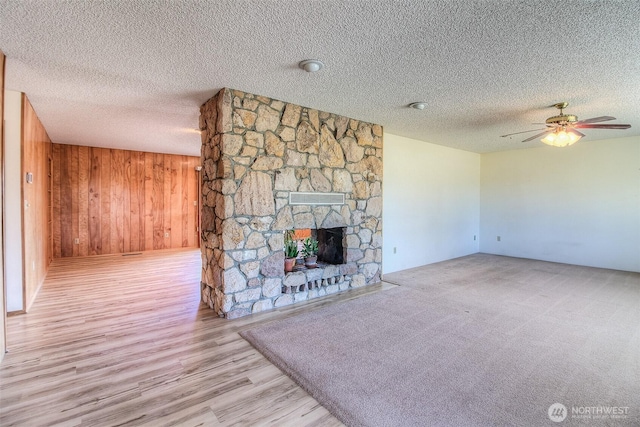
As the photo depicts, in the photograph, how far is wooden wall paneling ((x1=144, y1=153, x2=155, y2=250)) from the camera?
7184mm

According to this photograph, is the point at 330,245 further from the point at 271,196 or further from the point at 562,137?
the point at 562,137

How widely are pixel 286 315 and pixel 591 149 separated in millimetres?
6635

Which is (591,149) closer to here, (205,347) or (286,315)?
(286,315)

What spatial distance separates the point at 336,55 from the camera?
2.43 meters

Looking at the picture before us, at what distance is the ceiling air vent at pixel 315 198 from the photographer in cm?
373

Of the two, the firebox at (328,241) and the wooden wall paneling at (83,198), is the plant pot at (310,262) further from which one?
the wooden wall paneling at (83,198)

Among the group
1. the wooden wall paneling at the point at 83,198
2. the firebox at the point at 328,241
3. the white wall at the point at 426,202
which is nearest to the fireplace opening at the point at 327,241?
the firebox at the point at 328,241

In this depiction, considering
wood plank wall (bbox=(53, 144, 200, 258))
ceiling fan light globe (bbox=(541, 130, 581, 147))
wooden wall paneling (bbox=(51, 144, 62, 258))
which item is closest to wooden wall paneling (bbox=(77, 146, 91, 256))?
wood plank wall (bbox=(53, 144, 200, 258))

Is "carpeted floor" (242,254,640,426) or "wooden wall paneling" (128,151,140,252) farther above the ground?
"wooden wall paneling" (128,151,140,252)

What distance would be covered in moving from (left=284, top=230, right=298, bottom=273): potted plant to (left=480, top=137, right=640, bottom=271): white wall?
5.53 m

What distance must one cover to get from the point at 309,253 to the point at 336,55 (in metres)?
2.62

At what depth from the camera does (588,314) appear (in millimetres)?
3420

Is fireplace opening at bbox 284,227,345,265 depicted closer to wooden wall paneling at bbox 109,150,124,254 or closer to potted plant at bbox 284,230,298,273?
potted plant at bbox 284,230,298,273

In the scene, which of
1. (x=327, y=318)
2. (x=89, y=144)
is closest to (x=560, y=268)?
(x=327, y=318)
